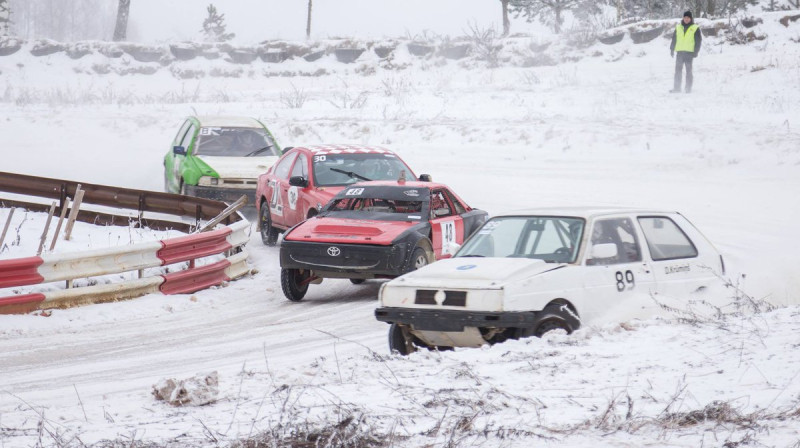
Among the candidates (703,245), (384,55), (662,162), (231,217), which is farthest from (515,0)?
(703,245)

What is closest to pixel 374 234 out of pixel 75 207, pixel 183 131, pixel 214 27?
pixel 75 207

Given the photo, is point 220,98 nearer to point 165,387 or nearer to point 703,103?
point 703,103

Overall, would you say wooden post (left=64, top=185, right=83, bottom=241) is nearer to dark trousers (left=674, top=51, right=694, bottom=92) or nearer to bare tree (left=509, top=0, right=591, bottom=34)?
dark trousers (left=674, top=51, right=694, bottom=92)

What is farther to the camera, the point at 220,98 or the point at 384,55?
the point at 384,55

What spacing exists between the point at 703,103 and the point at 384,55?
86.7ft

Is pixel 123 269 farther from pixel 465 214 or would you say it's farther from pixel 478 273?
pixel 478 273

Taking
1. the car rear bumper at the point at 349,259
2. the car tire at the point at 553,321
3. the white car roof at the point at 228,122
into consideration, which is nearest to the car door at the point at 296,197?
the car rear bumper at the point at 349,259

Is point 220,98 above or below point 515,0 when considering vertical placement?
below

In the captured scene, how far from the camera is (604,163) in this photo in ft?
74.2

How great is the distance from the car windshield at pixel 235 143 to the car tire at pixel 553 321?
460 inches

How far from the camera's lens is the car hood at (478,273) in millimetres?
7605

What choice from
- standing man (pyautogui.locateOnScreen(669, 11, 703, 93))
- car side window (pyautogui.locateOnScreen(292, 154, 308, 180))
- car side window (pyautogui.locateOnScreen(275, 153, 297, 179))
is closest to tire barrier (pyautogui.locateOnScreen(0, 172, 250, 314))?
car side window (pyautogui.locateOnScreen(275, 153, 297, 179))

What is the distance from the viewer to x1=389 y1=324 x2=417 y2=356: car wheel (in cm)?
793

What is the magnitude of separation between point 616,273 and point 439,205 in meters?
4.65
